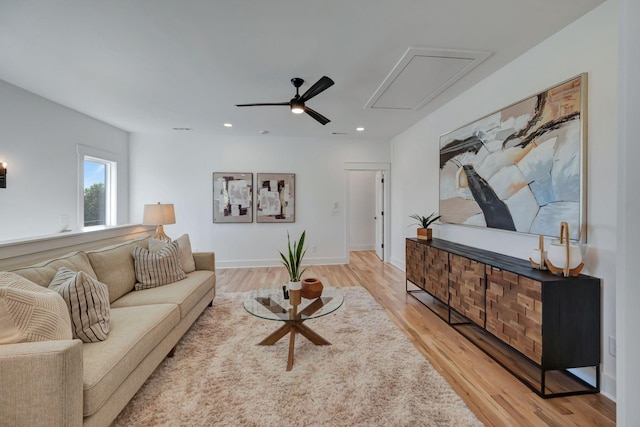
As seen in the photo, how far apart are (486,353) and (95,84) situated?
464cm

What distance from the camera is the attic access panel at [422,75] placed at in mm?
2287

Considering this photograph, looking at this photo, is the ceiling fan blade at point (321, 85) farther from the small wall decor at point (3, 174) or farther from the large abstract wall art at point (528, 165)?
the small wall decor at point (3, 174)

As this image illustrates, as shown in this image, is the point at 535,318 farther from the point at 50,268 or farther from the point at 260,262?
the point at 260,262

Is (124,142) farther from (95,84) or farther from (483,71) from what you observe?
(483,71)

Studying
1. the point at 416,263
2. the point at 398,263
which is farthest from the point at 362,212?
the point at 416,263

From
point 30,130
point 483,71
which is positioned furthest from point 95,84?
point 483,71

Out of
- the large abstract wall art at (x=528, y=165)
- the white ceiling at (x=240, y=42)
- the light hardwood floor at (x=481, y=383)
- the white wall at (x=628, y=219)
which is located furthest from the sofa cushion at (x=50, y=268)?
the large abstract wall art at (x=528, y=165)

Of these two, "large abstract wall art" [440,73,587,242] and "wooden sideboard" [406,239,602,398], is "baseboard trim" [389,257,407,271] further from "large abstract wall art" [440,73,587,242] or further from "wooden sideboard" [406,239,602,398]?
"wooden sideboard" [406,239,602,398]

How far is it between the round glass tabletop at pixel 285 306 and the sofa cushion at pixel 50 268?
4.19 ft

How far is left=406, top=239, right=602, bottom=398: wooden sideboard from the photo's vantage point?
1.71m

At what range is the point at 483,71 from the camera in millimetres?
2592

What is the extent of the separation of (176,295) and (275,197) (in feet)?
10.2

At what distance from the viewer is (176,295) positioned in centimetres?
233

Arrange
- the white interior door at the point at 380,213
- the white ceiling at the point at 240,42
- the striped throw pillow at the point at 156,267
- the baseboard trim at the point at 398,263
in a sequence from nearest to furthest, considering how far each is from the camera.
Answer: the white ceiling at the point at 240,42 < the striped throw pillow at the point at 156,267 < the baseboard trim at the point at 398,263 < the white interior door at the point at 380,213
